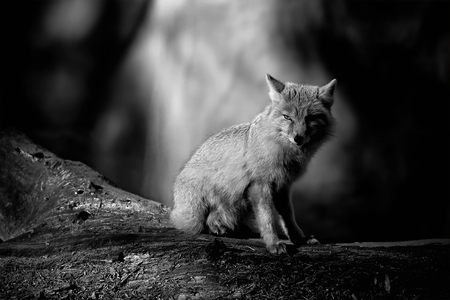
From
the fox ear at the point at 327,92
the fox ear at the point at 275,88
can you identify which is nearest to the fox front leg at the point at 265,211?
the fox ear at the point at 275,88

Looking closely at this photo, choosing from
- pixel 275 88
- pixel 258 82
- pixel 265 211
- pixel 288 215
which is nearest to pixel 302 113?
pixel 275 88

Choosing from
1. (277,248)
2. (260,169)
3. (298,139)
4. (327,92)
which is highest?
(327,92)

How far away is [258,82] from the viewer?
7.53 m

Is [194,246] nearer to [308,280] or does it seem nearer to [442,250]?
[308,280]

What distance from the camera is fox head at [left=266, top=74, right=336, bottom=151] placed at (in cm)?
391

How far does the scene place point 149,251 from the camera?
3967mm

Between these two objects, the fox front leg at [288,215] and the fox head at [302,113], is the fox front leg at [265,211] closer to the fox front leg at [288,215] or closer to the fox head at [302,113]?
the fox front leg at [288,215]

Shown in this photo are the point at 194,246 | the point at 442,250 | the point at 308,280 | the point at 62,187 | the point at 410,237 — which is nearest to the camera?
the point at 308,280

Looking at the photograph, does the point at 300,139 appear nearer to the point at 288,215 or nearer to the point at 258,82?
the point at 288,215

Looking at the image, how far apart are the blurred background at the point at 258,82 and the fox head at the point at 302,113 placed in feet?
11.0

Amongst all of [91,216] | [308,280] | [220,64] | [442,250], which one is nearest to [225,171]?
[308,280]

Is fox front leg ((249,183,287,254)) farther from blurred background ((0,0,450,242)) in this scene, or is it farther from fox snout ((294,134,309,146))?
blurred background ((0,0,450,242))

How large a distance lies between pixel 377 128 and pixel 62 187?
18.0 ft

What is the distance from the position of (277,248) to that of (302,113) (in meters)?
1.28
